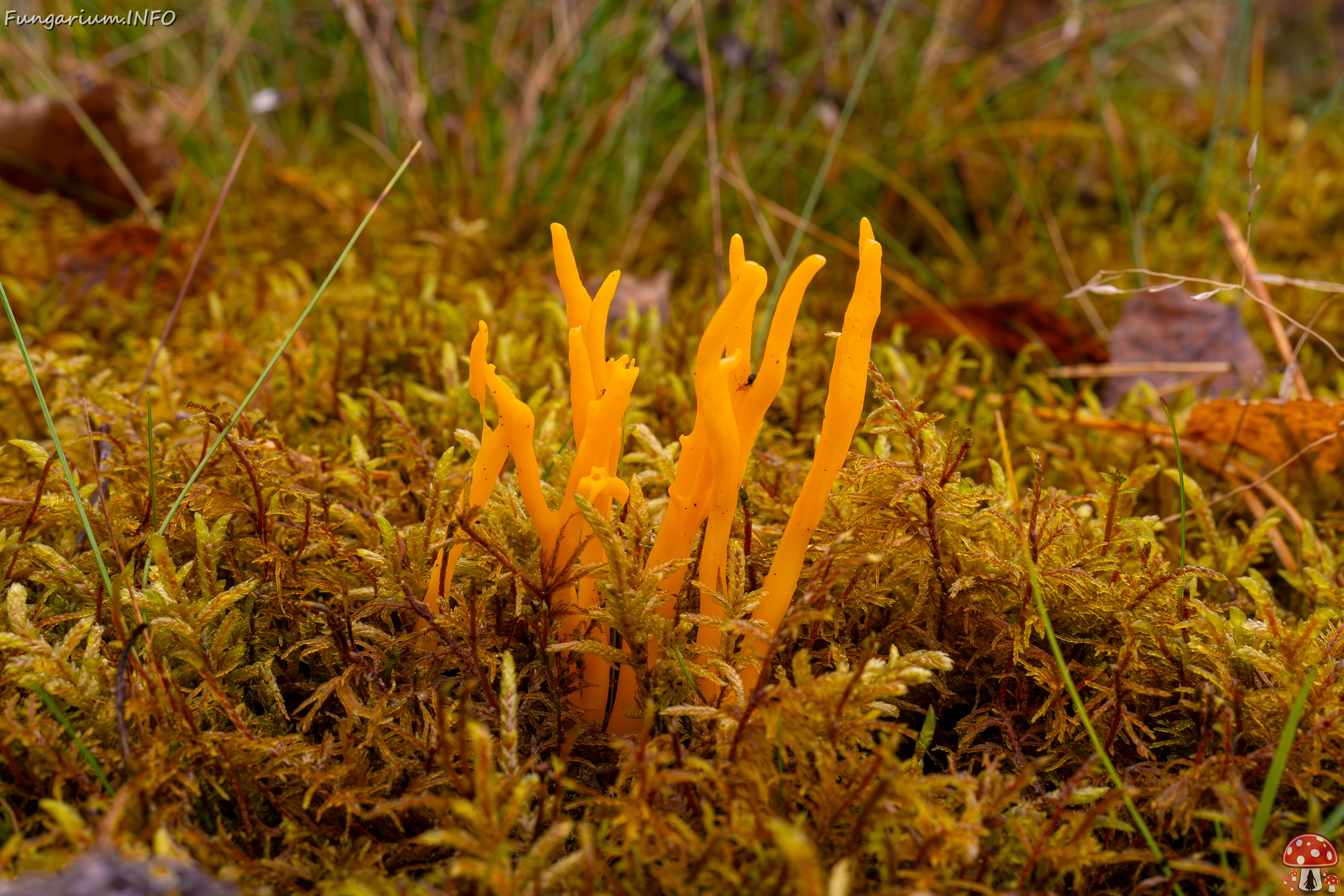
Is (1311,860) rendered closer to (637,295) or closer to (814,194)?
(814,194)

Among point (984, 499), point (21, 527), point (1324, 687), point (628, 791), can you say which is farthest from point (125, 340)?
point (1324, 687)

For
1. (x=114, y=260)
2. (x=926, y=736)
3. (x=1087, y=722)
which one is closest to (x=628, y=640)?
(x=926, y=736)

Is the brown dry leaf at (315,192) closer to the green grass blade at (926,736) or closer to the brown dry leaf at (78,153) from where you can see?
Result: the brown dry leaf at (78,153)

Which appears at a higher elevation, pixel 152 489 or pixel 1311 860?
pixel 152 489

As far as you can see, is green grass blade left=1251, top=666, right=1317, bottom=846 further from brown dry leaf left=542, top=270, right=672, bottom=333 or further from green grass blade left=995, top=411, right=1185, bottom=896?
brown dry leaf left=542, top=270, right=672, bottom=333

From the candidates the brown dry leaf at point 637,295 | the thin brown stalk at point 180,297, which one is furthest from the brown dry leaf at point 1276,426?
the thin brown stalk at point 180,297

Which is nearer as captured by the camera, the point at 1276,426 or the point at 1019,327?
the point at 1276,426
